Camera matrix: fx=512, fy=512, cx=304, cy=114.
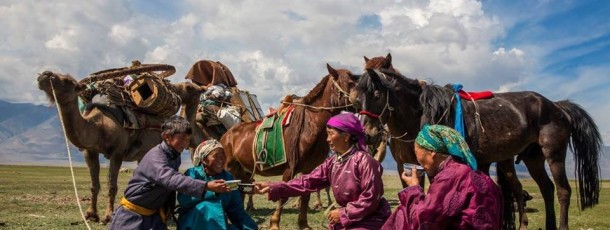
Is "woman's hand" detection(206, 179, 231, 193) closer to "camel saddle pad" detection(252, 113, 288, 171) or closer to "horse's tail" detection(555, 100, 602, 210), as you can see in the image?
"camel saddle pad" detection(252, 113, 288, 171)

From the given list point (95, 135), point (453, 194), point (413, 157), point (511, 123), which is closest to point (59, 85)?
point (95, 135)

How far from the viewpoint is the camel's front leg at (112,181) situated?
929cm

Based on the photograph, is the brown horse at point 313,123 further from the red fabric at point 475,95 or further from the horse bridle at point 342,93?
the red fabric at point 475,95

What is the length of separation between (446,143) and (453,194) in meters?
0.37

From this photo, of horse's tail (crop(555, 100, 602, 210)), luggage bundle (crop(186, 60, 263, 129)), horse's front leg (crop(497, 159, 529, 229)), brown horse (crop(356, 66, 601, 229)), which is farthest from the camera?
luggage bundle (crop(186, 60, 263, 129))

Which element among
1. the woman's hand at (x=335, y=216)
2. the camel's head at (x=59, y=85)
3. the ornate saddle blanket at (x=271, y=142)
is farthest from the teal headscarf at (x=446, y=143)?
the camel's head at (x=59, y=85)

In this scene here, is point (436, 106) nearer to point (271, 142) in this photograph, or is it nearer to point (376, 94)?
point (376, 94)

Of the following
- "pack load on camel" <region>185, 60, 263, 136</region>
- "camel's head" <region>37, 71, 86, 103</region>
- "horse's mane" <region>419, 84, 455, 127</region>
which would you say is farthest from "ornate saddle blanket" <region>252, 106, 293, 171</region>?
"pack load on camel" <region>185, 60, 263, 136</region>

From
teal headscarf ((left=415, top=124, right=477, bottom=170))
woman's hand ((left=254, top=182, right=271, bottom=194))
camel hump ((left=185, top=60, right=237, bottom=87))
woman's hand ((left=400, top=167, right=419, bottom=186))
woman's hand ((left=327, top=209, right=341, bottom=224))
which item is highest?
camel hump ((left=185, top=60, right=237, bottom=87))

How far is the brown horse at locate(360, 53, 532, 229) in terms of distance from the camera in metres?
6.86

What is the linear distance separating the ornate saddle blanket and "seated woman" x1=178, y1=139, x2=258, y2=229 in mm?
3549

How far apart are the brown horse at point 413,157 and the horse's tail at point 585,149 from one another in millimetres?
973

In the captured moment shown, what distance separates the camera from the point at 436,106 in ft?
21.7

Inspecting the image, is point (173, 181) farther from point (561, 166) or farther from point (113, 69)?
point (113, 69)
